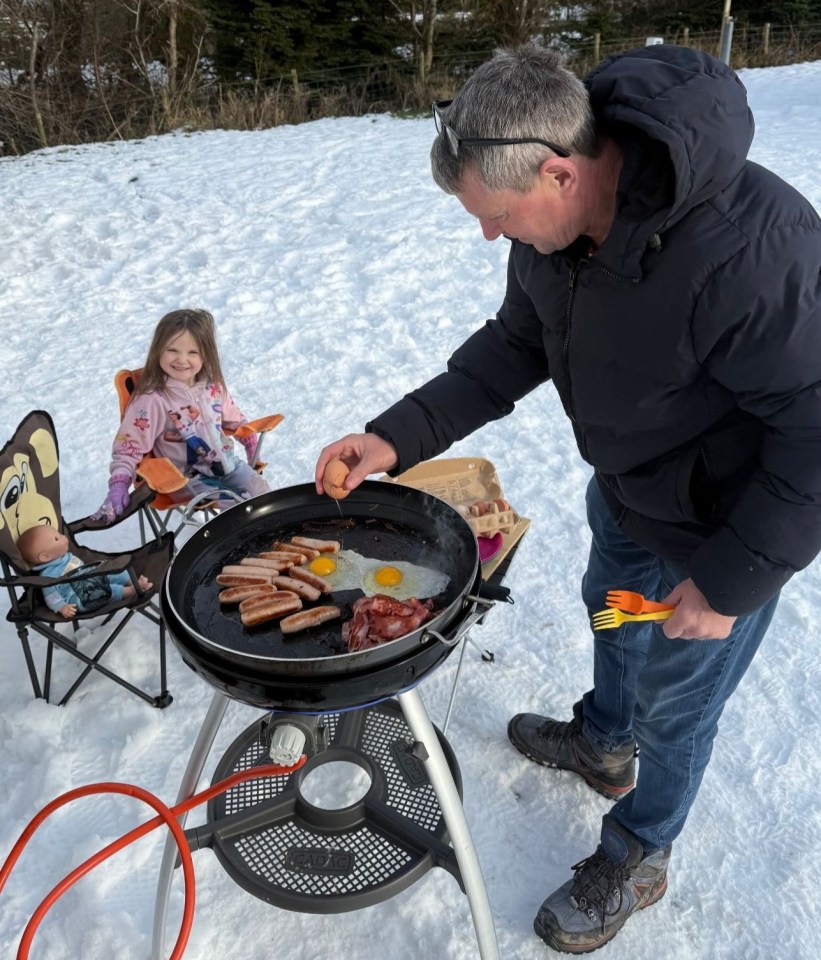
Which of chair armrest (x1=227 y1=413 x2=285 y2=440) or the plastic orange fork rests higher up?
the plastic orange fork

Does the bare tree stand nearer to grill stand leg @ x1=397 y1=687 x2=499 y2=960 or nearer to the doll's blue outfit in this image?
the doll's blue outfit

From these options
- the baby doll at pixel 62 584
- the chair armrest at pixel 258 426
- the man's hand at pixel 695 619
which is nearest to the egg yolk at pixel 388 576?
the man's hand at pixel 695 619

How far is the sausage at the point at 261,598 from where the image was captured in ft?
5.95

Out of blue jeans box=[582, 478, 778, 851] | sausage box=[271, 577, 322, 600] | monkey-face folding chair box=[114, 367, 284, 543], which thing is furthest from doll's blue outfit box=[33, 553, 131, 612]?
blue jeans box=[582, 478, 778, 851]

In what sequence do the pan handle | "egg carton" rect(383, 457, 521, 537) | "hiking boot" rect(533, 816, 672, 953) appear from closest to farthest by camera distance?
the pan handle
"hiking boot" rect(533, 816, 672, 953)
"egg carton" rect(383, 457, 521, 537)

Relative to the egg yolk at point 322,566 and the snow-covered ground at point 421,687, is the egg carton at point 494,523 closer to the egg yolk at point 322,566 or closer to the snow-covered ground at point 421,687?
the snow-covered ground at point 421,687

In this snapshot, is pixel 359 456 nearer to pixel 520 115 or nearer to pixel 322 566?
pixel 322 566

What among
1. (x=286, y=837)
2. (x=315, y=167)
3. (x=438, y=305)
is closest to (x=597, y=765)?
(x=286, y=837)

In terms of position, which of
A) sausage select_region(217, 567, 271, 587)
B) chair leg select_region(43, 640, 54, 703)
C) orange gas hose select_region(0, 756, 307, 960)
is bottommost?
chair leg select_region(43, 640, 54, 703)

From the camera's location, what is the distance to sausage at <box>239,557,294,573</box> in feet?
6.37

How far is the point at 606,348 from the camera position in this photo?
1662 mm

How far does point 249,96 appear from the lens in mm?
13719

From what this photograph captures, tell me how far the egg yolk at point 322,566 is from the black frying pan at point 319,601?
0.08 metres

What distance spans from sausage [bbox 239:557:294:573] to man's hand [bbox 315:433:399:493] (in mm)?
244
